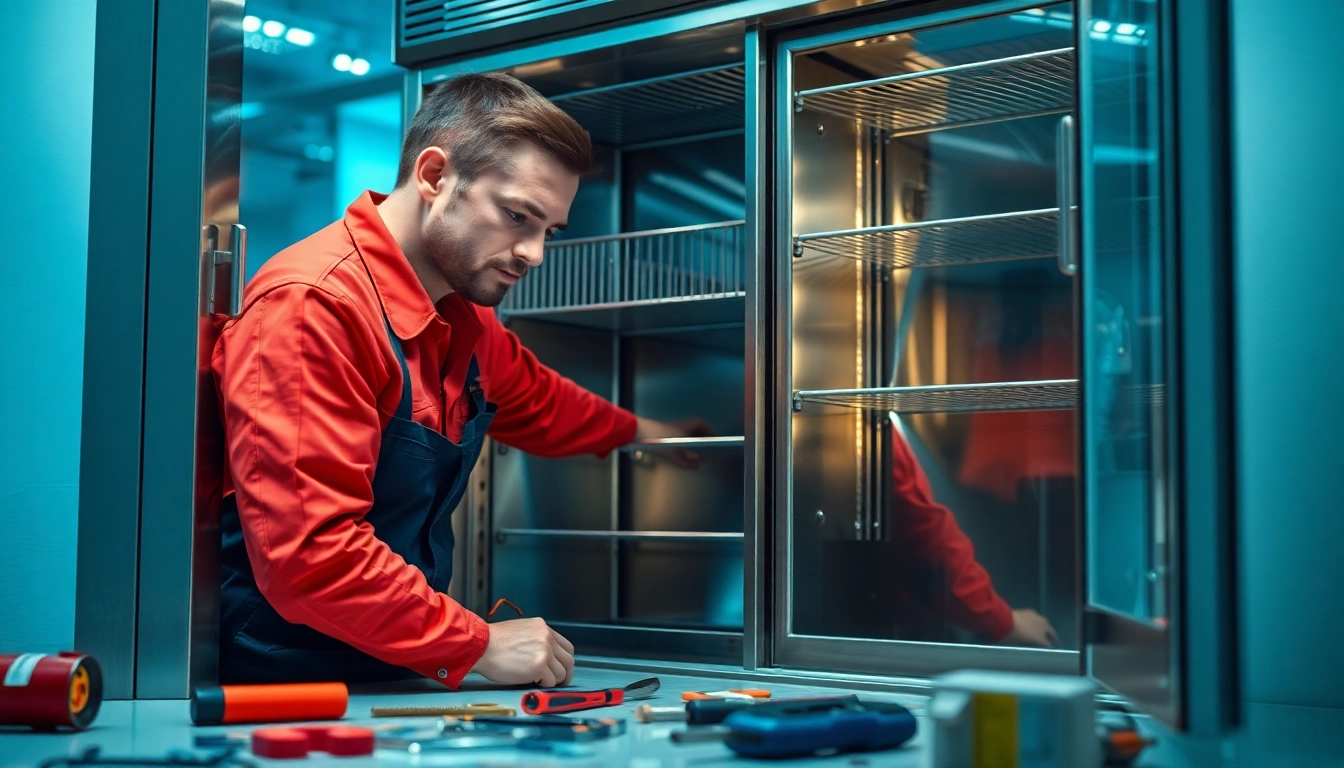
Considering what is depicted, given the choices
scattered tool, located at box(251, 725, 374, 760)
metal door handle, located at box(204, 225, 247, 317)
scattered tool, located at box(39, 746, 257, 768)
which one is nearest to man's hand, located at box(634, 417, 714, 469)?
metal door handle, located at box(204, 225, 247, 317)

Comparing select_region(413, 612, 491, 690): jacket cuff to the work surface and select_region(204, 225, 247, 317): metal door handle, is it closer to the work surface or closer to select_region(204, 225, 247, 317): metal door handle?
the work surface

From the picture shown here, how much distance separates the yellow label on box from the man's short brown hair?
127 centimetres

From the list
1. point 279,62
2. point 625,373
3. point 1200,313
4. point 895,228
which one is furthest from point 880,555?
point 279,62

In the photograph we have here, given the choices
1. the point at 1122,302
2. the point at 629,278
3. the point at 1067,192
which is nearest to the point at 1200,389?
the point at 1122,302

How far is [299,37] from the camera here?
13.5 ft

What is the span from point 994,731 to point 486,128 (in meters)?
1.34

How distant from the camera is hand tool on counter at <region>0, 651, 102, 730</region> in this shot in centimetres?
148

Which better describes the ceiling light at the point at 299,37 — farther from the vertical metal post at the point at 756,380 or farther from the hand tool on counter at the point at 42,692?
the hand tool on counter at the point at 42,692

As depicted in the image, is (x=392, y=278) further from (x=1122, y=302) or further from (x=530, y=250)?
(x=1122, y=302)

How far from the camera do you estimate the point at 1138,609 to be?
1404 mm

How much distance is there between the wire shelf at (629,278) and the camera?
8.91ft

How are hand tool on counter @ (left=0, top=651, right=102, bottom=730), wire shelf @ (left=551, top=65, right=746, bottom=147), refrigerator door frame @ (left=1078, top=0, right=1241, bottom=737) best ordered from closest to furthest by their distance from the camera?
refrigerator door frame @ (left=1078, top=0, right=1241, bottom=737)
hand tool on counter @ (left=0, top=651, right=102, bottom=730)
wire shelf @ (left=551, top=65, right=746, bottom=147)

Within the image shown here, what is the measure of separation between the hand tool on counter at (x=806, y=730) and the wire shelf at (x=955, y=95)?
3.77 ft

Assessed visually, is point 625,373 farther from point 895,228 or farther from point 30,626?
point 30,626
